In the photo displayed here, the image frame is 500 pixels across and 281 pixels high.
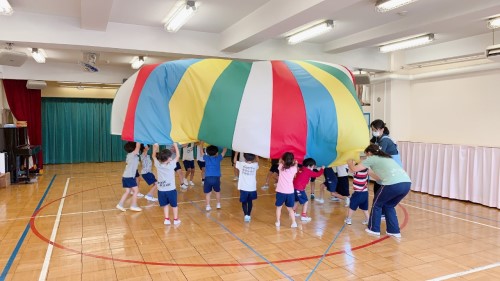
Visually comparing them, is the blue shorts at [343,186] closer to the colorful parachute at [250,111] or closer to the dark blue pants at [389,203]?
the dark blue pants at [389,203]

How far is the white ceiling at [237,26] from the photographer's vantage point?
4.79m

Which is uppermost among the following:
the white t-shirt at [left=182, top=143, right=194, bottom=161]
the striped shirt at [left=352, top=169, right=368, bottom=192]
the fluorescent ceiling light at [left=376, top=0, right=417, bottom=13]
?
the fluorescent ceiling light at [left=376, top=0, right=417, bottom=13]

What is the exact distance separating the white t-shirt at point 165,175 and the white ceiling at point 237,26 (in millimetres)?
2128

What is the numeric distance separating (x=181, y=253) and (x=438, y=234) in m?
3.23

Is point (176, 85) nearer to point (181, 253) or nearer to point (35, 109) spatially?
point (181, 253)

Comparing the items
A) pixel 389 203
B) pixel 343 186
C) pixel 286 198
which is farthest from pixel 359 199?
pixel 343 186

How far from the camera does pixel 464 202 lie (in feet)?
20.9

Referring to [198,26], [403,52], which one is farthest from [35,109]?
[403,52]

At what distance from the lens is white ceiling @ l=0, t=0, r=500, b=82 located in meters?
4.79

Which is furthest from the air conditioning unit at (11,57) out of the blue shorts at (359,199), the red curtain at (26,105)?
the blue shorts at (359,199)

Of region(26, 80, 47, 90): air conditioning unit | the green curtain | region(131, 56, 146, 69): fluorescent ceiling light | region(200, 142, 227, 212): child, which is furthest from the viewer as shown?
the green curtain

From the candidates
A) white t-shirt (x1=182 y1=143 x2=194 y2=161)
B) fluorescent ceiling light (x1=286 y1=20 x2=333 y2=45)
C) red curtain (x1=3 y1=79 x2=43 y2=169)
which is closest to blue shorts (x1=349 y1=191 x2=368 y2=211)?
fluorescent ceiling light (x1=286 y1=20 x2=333 y2=45)

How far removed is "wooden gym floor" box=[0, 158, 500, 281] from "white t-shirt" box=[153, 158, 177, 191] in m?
0.55

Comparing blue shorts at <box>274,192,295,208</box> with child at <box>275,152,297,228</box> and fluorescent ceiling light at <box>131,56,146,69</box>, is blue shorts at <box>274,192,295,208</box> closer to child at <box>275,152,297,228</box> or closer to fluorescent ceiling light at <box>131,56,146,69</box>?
child at <box>275,152,297,228</box>
